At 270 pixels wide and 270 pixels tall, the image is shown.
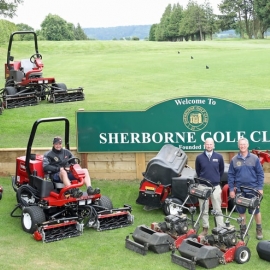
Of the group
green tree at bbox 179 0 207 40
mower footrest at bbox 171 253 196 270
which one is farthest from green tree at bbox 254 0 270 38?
mower footrest at bbox 171 253 196 270

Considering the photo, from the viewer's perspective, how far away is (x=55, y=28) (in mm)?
127688

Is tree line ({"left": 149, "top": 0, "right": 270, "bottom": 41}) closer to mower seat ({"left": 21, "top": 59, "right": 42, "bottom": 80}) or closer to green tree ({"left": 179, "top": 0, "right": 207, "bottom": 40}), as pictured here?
green tree ({"left": 179, "top": 0, "right": 207, "bottom": 40})

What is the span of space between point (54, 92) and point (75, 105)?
1020 mm

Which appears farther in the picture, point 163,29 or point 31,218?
point 163,29

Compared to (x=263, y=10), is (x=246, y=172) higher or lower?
lower

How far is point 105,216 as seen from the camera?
36.3ft

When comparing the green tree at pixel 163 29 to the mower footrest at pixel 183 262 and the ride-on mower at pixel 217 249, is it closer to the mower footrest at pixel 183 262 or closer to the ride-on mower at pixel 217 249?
the ride-on mower at pixel 217 249

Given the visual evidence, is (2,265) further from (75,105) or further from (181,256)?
(75,105)

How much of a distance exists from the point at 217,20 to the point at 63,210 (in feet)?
358

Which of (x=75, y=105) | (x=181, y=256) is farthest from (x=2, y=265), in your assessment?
(x=75, y=105)

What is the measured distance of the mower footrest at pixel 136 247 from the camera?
388 inches

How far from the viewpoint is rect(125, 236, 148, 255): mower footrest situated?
9.84m

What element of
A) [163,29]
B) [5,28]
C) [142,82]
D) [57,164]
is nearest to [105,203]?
[57,164]

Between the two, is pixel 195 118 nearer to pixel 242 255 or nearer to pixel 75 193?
pixel 75 193
